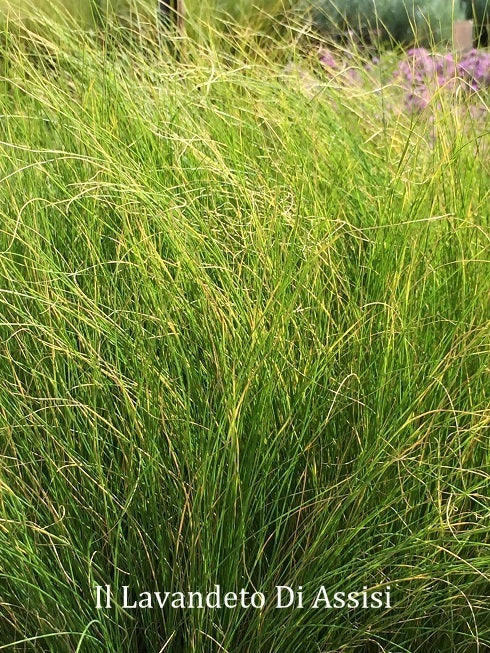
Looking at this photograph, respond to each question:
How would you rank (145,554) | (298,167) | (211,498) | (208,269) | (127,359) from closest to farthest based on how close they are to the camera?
(211,498) → (145,554) → (127,359) → (208,269) → (298,167)

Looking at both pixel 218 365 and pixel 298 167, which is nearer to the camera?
pixel 218 365

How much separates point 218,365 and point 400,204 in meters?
0.59

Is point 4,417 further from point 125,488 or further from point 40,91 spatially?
point 40,91

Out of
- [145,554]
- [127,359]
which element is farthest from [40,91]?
[145,554]

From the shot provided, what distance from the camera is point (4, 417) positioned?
1.50m

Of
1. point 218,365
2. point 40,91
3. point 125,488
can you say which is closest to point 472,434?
point 218,365

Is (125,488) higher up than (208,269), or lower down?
lower down

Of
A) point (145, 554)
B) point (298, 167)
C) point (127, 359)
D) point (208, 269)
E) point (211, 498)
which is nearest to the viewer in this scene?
point (211, 498)

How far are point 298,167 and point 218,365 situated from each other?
71cm

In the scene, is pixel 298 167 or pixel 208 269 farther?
pixel 298 167

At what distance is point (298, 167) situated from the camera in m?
2.03

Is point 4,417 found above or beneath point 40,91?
beneath

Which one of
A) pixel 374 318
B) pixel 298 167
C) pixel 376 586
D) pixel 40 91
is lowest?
pixel 376 586

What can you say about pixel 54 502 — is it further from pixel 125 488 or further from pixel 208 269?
pixel 208 269
